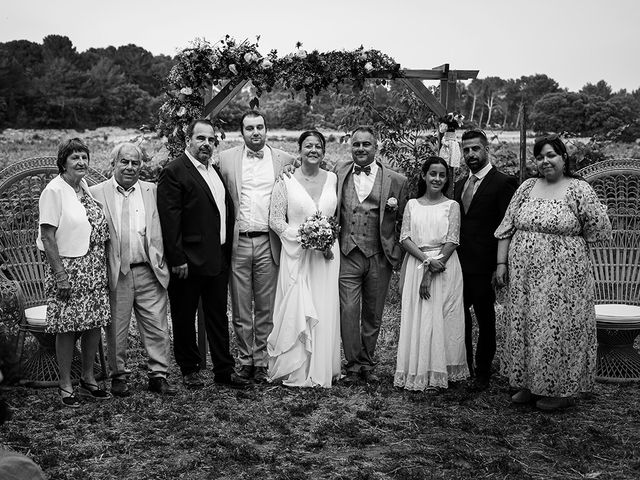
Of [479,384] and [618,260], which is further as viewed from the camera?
[618,260]

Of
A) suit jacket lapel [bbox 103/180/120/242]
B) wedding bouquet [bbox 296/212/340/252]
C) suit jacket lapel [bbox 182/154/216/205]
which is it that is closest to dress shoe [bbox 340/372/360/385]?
wedding bouquet [bbox 296/212/340/252]

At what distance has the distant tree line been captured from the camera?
25.5 m

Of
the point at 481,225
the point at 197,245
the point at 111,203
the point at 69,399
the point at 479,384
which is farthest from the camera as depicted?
the point at 479,384

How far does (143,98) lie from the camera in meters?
40.6

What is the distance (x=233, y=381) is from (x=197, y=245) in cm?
127

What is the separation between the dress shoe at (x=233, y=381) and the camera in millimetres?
6562

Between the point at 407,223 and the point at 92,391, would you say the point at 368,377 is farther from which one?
the point at 92,391

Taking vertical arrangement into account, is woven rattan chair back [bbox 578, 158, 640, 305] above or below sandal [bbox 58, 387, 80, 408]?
above

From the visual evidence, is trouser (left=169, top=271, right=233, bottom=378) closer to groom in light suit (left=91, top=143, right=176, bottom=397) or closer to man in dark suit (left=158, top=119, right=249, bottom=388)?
man in dark suit (left=158, top=119, right=249, bottom=388)

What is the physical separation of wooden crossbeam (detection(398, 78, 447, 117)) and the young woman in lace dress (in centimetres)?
127

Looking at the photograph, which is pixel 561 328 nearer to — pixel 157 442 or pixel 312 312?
pixel 312 312

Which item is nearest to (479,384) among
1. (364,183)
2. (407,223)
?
(407,223)

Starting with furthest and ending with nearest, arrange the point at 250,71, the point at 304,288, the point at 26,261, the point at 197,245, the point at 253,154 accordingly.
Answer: the point at 250,71, the point at 26,261, the point at 253,154, the point at 304,288, the point at 197,245

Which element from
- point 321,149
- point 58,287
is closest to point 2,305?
point 58,287
